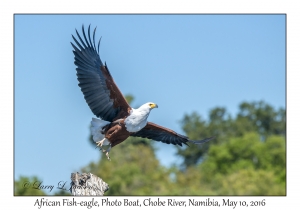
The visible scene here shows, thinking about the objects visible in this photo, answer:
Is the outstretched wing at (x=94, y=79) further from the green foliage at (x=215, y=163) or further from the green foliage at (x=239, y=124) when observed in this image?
the green foliage at (x=239, y=124)

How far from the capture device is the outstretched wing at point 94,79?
16.8 m

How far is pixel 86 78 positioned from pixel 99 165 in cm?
3676

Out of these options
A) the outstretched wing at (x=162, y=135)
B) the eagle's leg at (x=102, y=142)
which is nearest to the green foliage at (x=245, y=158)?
the outstretched wing at (x=162, y=135)

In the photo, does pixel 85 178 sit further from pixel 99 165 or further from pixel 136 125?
pixel 99 165

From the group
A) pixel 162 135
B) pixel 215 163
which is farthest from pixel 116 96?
pixel 215 163

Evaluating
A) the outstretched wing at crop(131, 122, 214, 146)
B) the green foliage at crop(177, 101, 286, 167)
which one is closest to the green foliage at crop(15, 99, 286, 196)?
the green foliage at crop(177, 101, 286, 167)

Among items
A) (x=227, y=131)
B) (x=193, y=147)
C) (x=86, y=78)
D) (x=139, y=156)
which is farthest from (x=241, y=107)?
(x=86, y=78)

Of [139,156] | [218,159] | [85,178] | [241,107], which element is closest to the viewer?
[85,178]

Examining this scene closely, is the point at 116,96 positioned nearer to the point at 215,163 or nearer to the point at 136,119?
the point at 136,119

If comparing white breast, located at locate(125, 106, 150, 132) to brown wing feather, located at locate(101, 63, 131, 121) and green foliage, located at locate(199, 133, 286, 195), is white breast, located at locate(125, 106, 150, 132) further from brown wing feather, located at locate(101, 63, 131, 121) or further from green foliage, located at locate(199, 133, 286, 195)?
green foliage, located at locate(199, 133, 286, 195)

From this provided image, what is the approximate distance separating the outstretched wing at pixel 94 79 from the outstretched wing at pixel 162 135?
3.65ft

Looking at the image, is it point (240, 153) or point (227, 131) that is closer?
point (240, 153)
